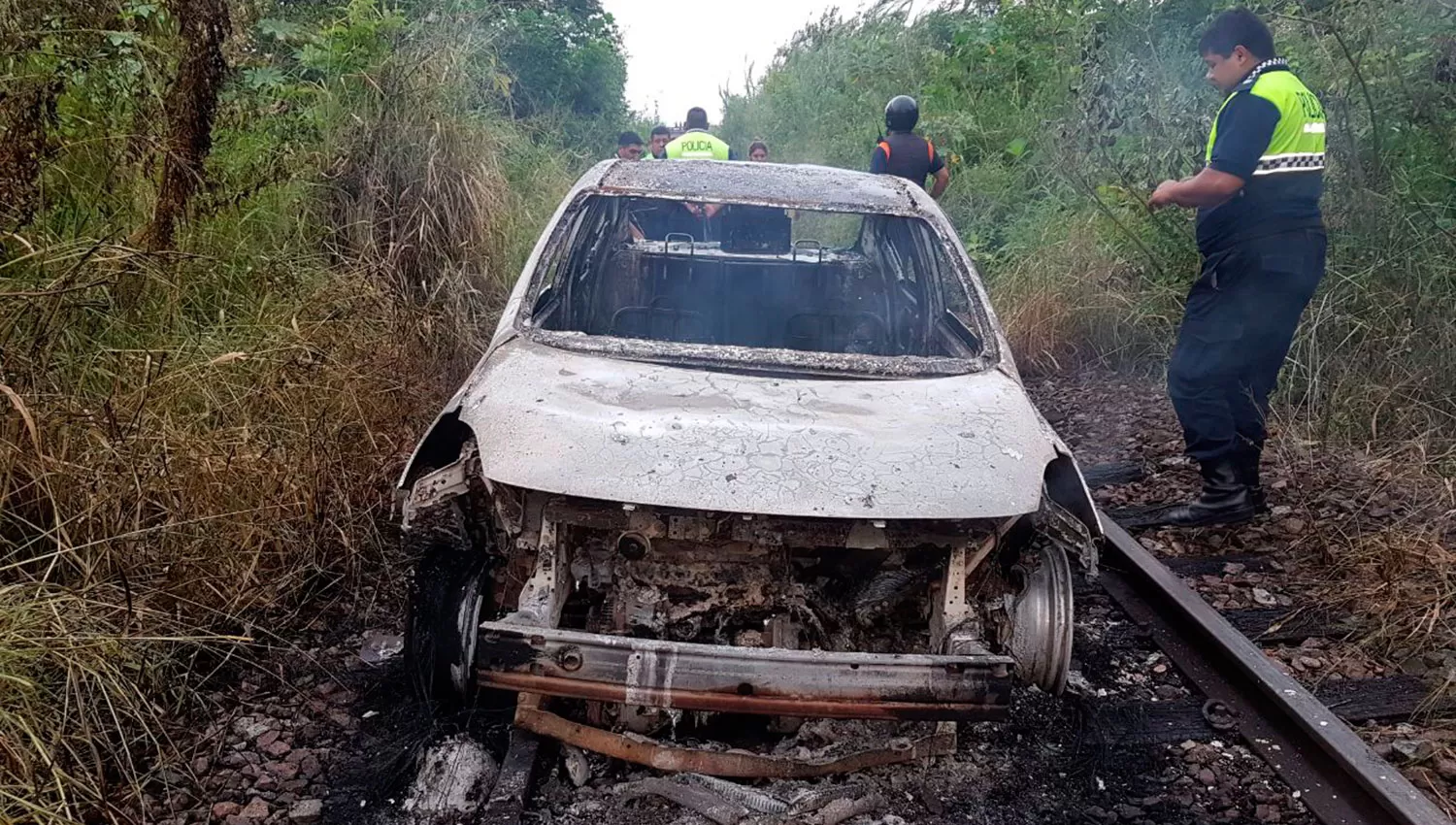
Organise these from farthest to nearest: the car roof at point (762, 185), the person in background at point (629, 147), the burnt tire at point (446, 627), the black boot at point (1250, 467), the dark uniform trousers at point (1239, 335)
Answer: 1. the person in background at point (629, 147)
2. the black boot at point (1250, 467)
3. the dark uniform trousers at point (1239, 335)
4. the car roof at point (762, 185)
5. the burnt tire at point (446, 627)

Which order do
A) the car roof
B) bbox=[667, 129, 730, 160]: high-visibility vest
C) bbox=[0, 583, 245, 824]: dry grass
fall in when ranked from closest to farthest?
bbox=[0, 583, 245, 824]: dry grass, the car roof, bbox=[667, 129, 730, 160]: high-visibility vest

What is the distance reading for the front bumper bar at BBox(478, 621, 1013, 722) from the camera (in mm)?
2436

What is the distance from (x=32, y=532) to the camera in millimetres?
3252

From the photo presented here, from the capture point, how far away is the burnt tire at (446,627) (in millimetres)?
2934

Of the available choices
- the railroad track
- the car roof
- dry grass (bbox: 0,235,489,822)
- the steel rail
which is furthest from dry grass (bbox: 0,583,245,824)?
the steel rail

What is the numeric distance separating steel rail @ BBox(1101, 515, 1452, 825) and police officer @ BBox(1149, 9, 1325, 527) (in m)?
0.79

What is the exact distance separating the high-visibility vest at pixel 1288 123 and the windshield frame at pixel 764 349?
1.58m

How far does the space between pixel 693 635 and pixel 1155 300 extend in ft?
16.6

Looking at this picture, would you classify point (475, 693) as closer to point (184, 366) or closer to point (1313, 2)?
point (184, 366)

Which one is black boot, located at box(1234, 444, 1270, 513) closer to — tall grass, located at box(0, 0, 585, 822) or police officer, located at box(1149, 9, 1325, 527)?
police officer, located at box(1149, 9, 1325, 527)

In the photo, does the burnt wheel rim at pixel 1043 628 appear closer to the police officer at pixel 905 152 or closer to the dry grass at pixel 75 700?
the dry grass at pixel 75 700

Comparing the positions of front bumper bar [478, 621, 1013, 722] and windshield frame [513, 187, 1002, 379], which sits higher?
windshield frame [513, 187, 1002, 379]

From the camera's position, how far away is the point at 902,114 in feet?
24.0

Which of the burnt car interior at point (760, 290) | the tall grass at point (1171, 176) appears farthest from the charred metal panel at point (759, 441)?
the tall grass at point (1171, 176)
